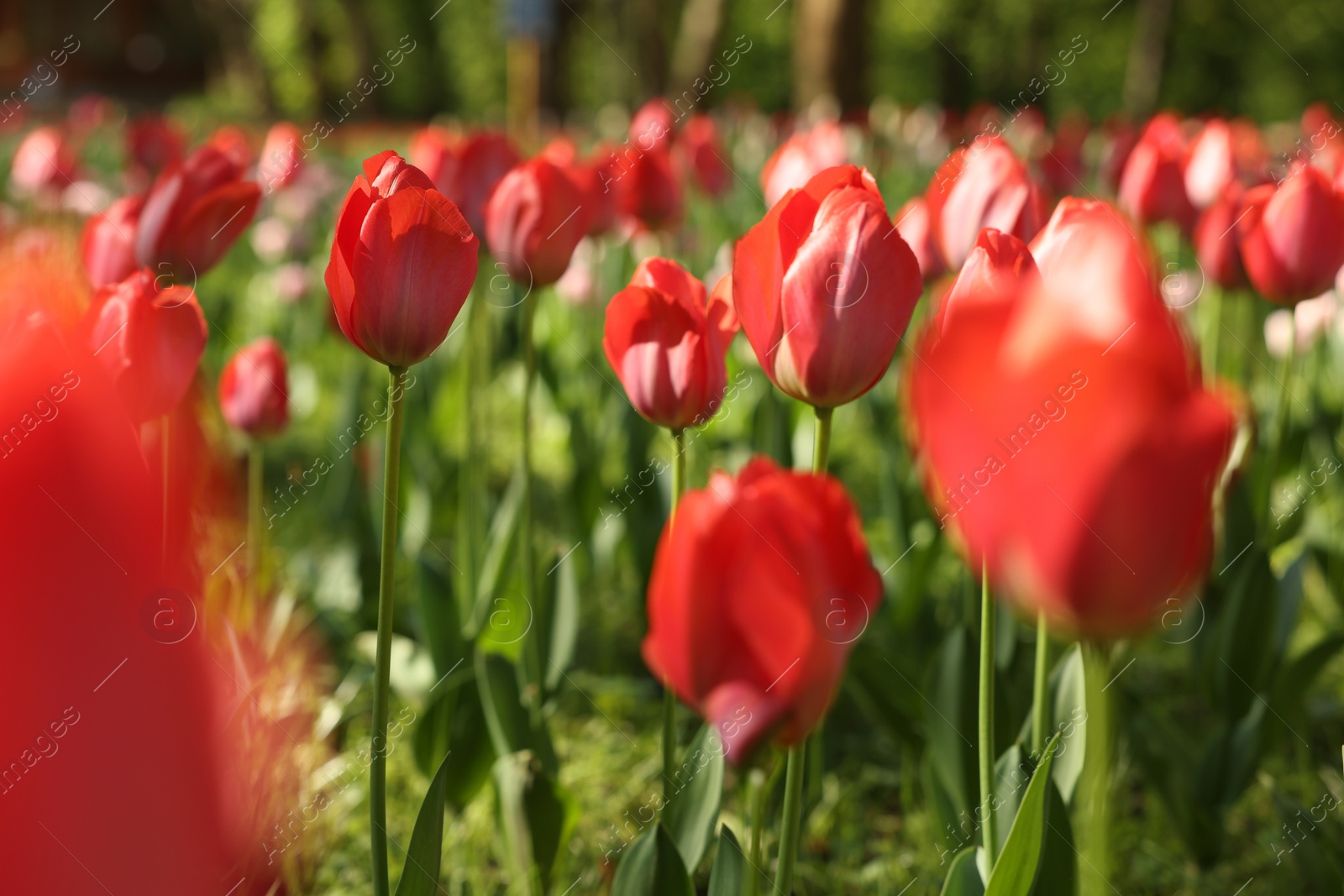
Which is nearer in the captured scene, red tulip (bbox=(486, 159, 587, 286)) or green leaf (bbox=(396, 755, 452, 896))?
green leaf (bbox=(396, 755, 452, 896))

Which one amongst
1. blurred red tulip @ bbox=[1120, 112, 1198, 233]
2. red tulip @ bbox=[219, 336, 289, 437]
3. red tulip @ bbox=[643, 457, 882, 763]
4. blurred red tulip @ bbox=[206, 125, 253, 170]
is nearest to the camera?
red tulip @ bbox=[643, 457, 882, 763]

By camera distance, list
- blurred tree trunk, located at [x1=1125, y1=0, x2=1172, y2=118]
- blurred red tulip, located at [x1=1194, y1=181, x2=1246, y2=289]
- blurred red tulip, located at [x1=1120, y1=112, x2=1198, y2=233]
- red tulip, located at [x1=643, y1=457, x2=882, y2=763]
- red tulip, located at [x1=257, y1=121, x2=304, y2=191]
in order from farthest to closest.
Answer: blurred tree trunk, located at [x1=1125, y1=0, x2=1172, y2=118], red tulip, located at [x1=257, y1=121, x2=304, y2=191], blurred red tulip, located at [x1=1120, y1=112, x2=1198, y2=233], blurred red tulip, located at [x1=1194, y1=181, x2=1246, y2=289], red tulip, located at [x1=643, y1=457, x2=882, y2=763]

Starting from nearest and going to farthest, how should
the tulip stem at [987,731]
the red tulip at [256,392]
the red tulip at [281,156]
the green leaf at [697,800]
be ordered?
1. the tulip stem at [987,731]
2. the green leaf at [697,800]
3. the red tulip at [256,392]
4. the red tulip at [281,156]

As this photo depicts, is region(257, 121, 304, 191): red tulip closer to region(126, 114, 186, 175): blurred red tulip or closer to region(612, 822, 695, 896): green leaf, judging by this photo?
region(126, 114, 186, 175): blurred red tulip

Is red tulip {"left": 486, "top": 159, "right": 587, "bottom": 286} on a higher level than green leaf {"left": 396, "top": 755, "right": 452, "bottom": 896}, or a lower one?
higher

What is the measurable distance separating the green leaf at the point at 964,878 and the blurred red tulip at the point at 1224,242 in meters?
1.44

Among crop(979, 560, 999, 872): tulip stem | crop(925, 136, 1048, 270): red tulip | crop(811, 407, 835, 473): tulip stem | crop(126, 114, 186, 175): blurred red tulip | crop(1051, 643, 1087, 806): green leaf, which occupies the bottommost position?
crop(1051, 643, 1087, 806): green leaf

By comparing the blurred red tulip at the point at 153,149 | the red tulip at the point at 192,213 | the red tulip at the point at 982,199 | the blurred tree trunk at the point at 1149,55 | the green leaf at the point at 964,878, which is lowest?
the blurred tree trunk at the point at 1149,55

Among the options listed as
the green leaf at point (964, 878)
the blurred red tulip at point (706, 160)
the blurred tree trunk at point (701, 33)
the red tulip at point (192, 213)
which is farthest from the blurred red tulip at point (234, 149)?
the blurred tree trunk at point (701, 33)

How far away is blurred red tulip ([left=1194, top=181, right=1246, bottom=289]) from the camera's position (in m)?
1.89

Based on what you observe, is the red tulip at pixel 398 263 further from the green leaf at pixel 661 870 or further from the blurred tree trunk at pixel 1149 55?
the blurred tree trunk at pixel 1149 55

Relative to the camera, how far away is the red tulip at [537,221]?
1354 mm

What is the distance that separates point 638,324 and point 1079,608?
1.62 feet

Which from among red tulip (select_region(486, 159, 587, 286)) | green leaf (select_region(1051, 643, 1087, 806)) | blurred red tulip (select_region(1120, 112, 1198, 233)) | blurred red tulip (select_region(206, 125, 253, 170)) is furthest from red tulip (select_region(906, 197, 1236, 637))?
blurred red tulip (select_region(1120, 112, 1198, 233))
